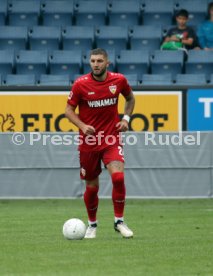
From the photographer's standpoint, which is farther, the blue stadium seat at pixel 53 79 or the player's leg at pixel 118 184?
the blue stadium seat at pixel 53 79

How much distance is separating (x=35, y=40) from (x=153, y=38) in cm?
263

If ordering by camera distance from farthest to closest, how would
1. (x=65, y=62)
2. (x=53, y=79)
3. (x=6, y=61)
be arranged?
1. (x=65, y=62)
2. (x=6, y=61)
3. (x=53, y=79)

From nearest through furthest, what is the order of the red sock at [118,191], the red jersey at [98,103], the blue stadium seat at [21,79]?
the red sock at [118,191] → the red jersey at [98,103] → the blue stadium seat at [21,79]

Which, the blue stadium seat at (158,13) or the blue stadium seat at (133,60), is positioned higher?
the blue stadium seat at (158,13)

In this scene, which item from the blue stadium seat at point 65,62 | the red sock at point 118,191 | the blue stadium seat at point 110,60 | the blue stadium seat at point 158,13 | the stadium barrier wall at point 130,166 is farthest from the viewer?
the blue stadium seat at point 158,13

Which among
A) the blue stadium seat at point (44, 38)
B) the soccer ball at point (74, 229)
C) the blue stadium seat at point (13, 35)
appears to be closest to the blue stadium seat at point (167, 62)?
the blue stadium seat at point (44, 38)

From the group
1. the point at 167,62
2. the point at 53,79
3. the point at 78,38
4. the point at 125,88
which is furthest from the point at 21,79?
the point at 125,88

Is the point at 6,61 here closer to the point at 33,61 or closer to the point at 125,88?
the point at 33,61

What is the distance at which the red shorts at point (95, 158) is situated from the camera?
1154cm

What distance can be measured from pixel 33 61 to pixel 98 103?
10769 millimetres

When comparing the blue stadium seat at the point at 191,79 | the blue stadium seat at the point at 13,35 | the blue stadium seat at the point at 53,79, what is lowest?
the blue stadium seat at the point at 191,79

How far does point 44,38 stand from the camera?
906 inches

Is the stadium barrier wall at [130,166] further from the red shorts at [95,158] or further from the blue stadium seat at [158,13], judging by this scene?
the red shorts at [95,158]

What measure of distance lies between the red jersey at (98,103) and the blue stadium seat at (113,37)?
1144cm
